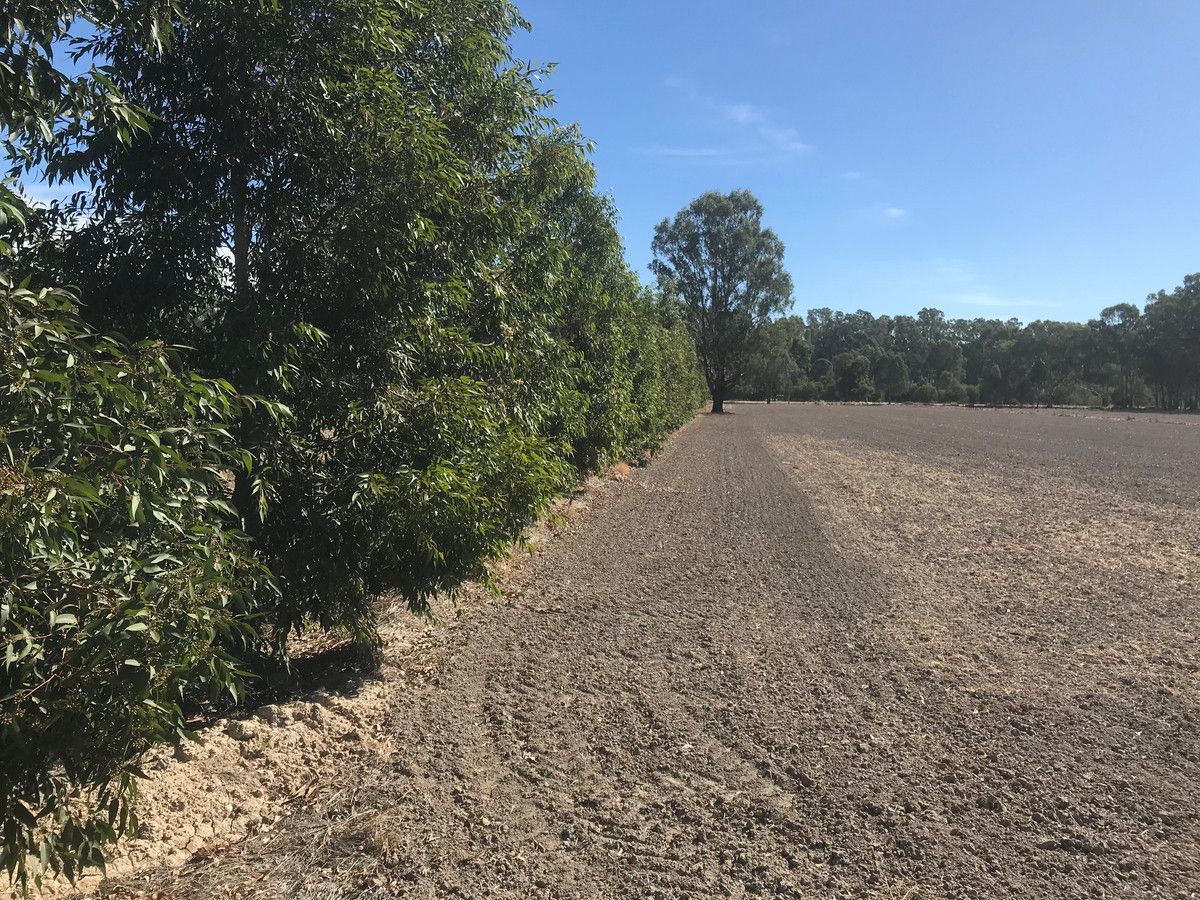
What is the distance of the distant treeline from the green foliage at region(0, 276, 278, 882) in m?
57.1

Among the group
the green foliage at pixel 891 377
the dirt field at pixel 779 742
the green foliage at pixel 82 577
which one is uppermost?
the green foliage at pixel 891 377

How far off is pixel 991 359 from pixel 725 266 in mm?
87314

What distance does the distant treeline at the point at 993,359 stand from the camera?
8538cm

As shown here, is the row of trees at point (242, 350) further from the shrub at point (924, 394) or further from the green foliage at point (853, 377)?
the shrub at point (924, 394)

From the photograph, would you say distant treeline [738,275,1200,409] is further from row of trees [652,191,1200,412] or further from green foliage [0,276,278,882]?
green foliage [0,276,278,882]

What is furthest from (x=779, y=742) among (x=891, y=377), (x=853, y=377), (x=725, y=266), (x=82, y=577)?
(x=891, y=377)

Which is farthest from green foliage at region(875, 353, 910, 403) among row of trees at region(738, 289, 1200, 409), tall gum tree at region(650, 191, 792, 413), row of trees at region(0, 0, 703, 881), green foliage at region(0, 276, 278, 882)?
green foliage at region(0, 276, 278, 882)

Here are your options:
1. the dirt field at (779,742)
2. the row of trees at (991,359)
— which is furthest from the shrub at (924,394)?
the dirt field at (779,742)

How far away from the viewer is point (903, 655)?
5832mm

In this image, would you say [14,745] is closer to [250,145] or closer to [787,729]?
[250,145]

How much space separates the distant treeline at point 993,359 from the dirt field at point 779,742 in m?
51.4

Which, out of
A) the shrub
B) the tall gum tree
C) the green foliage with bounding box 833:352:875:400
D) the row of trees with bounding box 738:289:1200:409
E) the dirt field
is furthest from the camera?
the green foliage with bounding box 833:352:875:400

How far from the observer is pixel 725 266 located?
184ft

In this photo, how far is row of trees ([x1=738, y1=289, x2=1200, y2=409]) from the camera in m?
85.1
